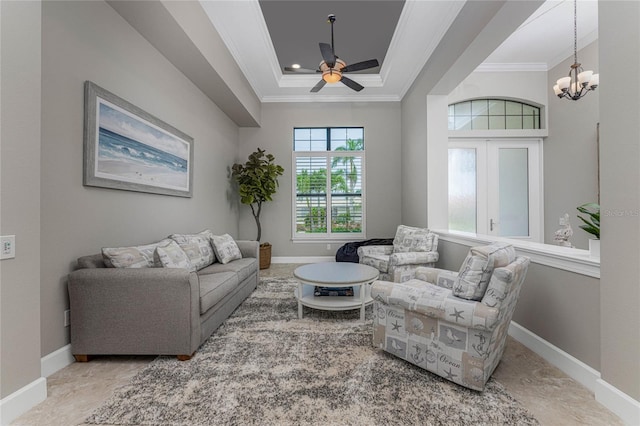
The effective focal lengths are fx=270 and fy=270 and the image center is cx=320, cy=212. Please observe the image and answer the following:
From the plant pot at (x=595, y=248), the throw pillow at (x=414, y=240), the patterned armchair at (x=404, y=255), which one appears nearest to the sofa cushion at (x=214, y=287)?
the patterned armchair at (x=404, y=255)

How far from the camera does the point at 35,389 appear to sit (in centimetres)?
160

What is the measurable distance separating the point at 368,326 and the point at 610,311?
1.74 meters

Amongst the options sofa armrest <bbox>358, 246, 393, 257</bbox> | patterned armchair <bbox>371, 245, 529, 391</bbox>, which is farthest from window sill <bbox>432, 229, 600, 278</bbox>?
sofa armrest <bbox>358, 246, 393, 257</bbox>

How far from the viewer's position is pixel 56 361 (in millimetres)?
1944

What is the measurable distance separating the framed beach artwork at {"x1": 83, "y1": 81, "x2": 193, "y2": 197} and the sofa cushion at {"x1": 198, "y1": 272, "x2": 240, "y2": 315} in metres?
1.20

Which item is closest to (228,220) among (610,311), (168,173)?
(168,173)

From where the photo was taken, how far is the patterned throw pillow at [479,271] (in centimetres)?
177

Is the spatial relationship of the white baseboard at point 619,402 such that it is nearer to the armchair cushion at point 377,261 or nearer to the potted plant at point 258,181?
the armchair cushion at point 377,261

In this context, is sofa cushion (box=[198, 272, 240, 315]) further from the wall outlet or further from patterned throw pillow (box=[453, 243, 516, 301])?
patterned throw pillow (box=[453, 243, 516, 301])

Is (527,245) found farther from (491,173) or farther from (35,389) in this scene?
(35,389)

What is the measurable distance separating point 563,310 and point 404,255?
5.63 ft

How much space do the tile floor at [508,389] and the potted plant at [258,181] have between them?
3.38 metres

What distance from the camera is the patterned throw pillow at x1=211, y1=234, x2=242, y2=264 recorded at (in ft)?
11.4

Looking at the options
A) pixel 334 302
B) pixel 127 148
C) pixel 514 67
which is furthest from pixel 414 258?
pixel 514 67
